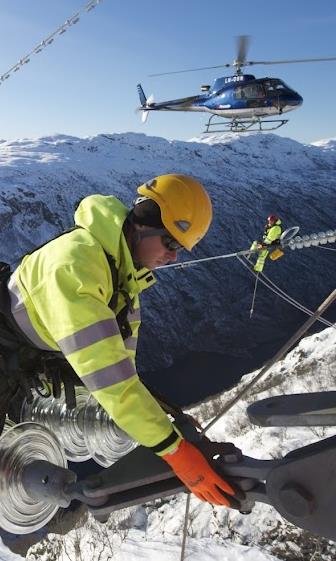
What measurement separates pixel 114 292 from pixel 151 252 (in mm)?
411

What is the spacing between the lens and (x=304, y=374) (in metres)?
21.8

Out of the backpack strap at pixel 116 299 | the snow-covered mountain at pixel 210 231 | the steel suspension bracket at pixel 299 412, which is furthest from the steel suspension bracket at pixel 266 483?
the snow-covered mountain at pixel 210 231

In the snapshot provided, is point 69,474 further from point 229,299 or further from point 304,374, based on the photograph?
point 229,299

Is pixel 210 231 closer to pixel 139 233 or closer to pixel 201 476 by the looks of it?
pixel 139 233

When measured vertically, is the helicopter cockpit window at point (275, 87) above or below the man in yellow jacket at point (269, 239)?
above

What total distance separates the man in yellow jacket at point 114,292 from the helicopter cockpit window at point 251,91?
24.2m

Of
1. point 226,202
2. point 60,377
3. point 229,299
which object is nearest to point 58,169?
point 226,202

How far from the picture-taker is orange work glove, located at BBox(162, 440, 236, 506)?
234cm

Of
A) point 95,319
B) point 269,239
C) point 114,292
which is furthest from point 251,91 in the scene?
point 95,319

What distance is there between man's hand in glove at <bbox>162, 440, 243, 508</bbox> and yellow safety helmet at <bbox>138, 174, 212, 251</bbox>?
1260 millimetres

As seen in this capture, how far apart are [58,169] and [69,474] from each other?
117 m

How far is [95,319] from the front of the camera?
7.93 feet

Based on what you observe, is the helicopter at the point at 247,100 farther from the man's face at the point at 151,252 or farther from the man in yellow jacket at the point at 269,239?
the man's face at the point at 151,252

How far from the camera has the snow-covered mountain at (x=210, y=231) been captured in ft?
247
